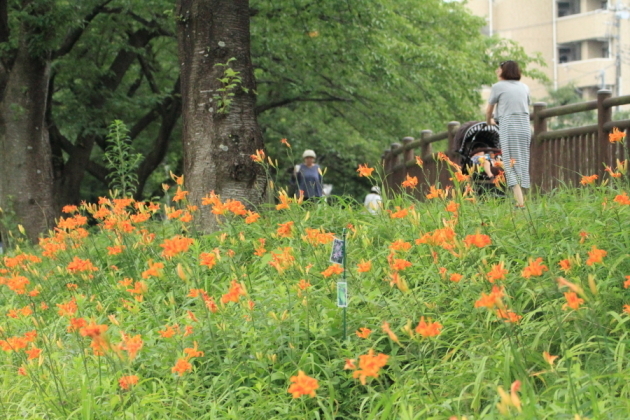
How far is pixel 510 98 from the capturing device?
6.90 m

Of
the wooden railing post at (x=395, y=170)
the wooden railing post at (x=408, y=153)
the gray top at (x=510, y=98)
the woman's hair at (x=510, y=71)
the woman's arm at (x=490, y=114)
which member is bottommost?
the wooden railing post at (x=395, y=170)

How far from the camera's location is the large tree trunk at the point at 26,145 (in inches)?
424

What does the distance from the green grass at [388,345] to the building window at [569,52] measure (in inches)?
1509

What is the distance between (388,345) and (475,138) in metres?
5.12

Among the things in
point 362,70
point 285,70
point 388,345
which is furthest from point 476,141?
point 285,70

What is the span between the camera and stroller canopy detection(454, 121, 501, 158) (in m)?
8.32

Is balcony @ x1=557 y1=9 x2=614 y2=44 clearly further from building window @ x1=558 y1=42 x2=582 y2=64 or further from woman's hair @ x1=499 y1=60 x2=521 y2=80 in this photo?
woman's hair @ x1=499 y1=60 x2=521 y2=80

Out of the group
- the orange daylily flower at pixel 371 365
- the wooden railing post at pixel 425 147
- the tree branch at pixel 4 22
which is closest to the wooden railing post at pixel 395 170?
the wooden railing post at pixel 425 147

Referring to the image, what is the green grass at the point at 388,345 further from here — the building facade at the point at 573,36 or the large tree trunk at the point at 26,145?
the building facade at the point at 573,36

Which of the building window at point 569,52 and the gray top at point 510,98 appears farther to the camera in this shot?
the building window at point 569,52

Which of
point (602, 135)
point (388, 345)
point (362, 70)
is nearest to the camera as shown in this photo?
point (388, 345)

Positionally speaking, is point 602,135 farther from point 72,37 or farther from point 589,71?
point 589,71

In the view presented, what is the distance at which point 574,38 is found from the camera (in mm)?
39375

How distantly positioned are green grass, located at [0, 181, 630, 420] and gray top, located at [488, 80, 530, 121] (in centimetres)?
221
